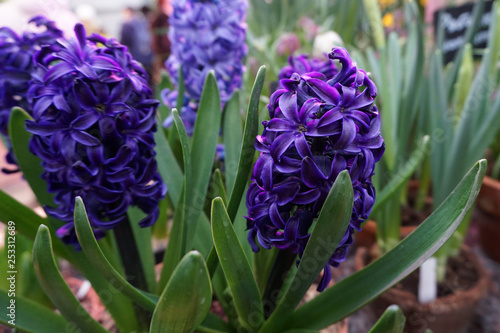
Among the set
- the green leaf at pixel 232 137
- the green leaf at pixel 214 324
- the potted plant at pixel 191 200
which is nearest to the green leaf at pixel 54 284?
the potted plant at pixel 191 200

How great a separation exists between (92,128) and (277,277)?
0.82 feet

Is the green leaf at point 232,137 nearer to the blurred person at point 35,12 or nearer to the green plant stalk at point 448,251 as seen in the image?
the green plant stalk at point 448,251

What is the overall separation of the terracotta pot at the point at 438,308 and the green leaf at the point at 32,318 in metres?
0.47

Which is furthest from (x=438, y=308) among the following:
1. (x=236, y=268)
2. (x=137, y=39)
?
(x=137, y=39)

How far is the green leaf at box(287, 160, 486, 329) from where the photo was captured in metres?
0.34

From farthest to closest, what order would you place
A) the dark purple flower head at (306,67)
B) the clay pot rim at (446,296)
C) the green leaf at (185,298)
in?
the clay pot rim at (446,296) → the dark purple flower head at (306,67) → the green leaf at (185,298)

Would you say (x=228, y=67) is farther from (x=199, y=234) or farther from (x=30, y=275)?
(x=30, y=275)

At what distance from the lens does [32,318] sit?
15.7 inches

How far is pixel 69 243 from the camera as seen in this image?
0.43m

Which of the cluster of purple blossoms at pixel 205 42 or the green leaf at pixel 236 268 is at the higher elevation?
the cluster of purple blossoms at pixel 205 42

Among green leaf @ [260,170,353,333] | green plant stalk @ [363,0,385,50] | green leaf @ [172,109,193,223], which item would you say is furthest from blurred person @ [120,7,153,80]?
green leaf @ [260,170,353,333]

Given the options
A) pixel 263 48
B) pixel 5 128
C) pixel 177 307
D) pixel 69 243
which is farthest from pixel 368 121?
pixel 263 48

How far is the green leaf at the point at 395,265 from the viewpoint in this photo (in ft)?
1.13

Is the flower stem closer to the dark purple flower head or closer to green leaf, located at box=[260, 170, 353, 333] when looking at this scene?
green leaf, located at box=[260, 170, 353, 333]
